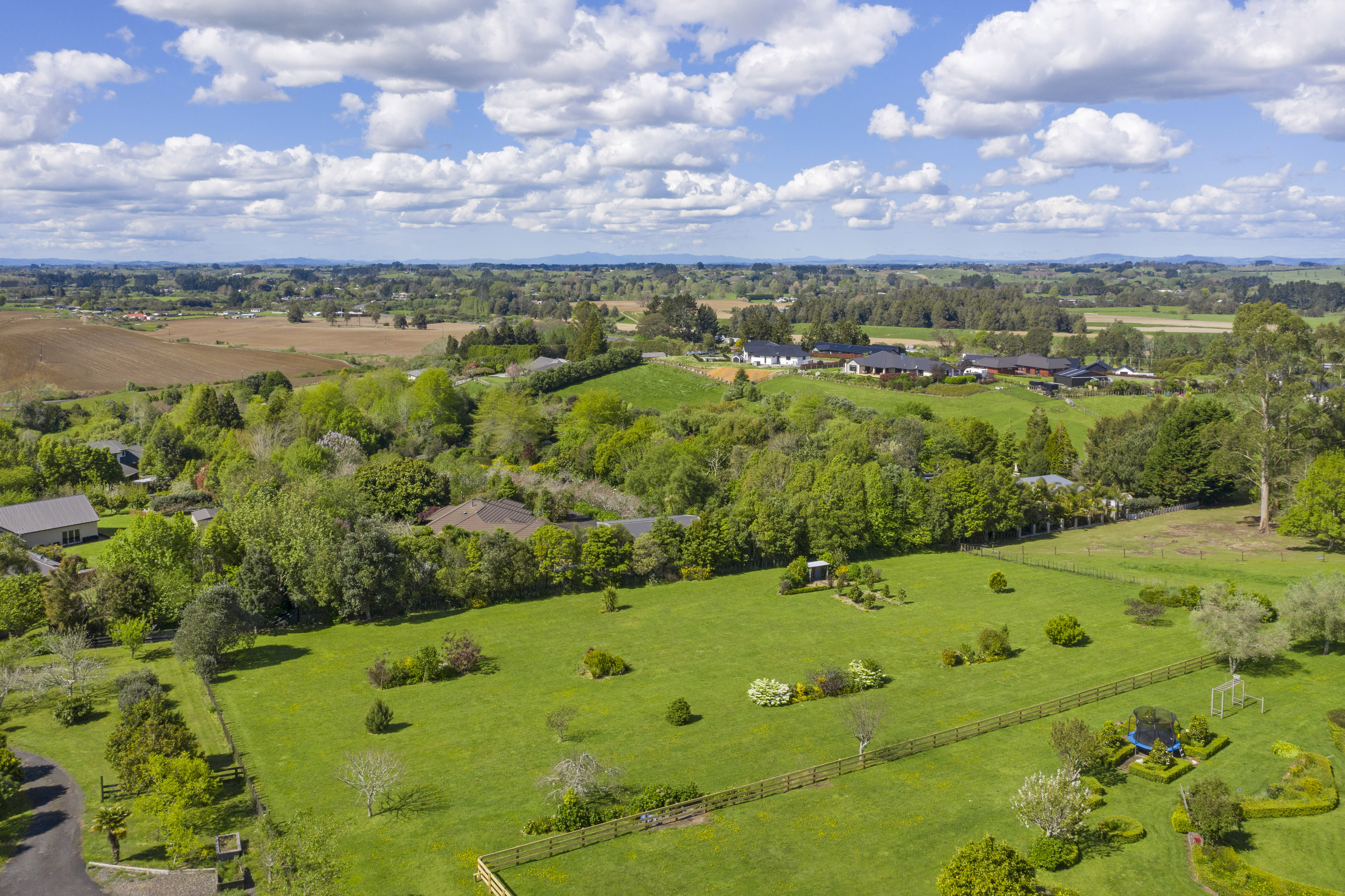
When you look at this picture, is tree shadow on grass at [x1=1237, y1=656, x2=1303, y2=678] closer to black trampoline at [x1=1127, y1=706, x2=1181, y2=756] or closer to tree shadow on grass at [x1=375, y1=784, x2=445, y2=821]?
black trampoline at [x1=1127, y1=706, x2=1181, y2=756]

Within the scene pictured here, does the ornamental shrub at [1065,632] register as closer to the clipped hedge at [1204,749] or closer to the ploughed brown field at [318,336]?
the clipped hedge at [1204,749]

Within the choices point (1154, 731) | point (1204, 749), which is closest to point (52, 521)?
point (1154, 731)

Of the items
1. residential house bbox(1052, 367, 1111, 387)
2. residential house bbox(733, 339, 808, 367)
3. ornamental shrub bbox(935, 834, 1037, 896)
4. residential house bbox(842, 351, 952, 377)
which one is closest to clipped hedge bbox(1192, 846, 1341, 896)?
ornamental shrub bbox(935, 834, 1037, 896)

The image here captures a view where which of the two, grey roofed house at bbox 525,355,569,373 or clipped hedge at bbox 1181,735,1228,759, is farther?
grey roofed house at bbox 525,355,569,373

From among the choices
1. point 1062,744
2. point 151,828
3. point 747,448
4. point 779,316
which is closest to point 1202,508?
point 747,448

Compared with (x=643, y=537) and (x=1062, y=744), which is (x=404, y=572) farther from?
(x=1062, y=744)

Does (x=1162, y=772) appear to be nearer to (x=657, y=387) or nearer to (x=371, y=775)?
(x=371, y=775)
